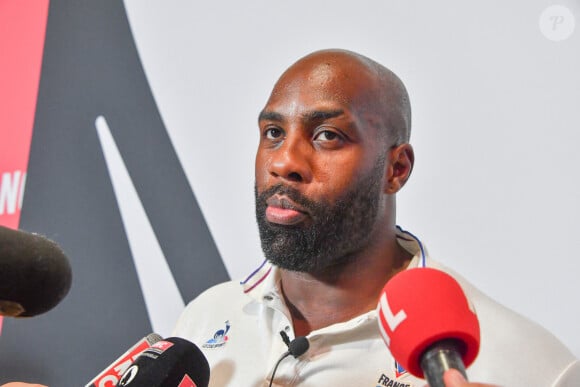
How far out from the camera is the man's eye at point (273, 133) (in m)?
1.29

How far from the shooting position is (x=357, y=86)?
4.11ft

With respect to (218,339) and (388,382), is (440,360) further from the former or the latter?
(218,339)

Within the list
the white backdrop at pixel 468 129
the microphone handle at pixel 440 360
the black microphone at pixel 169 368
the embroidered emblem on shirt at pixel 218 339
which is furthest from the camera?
the white backdrop at pixel 468 129

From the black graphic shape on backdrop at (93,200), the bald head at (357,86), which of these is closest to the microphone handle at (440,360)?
the bald head at (357,86)

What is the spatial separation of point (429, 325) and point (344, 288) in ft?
1.97

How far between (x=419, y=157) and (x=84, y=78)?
1080mm

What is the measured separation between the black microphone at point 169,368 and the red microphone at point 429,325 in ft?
1.36

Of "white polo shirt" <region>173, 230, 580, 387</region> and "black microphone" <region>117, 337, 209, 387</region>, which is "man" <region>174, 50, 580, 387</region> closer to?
"white polo shirt" <region>173, 230, 580, 387</region>

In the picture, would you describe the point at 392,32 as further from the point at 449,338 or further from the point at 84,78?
the point at 449,338

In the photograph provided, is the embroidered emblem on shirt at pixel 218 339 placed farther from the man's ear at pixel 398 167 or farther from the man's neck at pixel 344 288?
the man's ear at pixel 398 167

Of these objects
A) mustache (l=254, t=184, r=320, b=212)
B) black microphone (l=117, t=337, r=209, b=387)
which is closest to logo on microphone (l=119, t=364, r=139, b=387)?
black microphone (l=117, t=337, r=209, b=387)

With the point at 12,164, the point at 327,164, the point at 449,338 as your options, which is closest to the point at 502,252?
the point at 327,164

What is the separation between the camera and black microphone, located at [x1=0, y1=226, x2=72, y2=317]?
2.13 ft

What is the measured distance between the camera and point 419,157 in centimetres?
158
